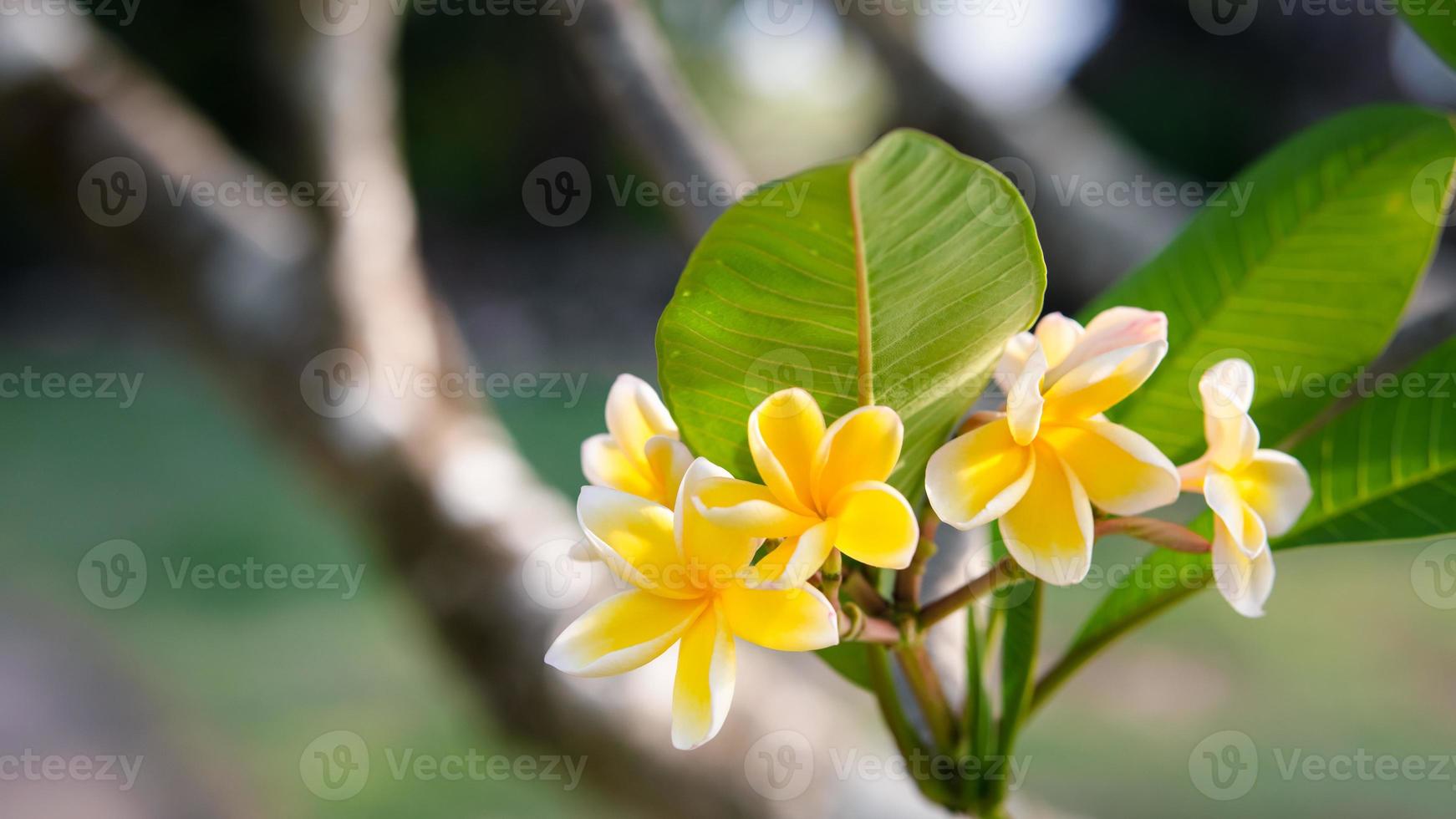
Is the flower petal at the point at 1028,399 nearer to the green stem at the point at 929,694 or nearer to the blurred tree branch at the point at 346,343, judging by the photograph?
the green stem at the point at 929,694

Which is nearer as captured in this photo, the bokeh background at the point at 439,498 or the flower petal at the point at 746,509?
the flower petal at the point at 746,509

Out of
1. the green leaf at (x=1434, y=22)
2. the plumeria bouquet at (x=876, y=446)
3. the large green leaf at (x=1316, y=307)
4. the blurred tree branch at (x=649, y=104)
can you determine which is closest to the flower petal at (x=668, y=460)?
the plumeria bouquet at (x=876, y=446)

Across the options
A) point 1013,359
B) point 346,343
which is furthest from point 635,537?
point 346,343

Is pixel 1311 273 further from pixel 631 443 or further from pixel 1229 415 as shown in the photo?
pixel 631 443

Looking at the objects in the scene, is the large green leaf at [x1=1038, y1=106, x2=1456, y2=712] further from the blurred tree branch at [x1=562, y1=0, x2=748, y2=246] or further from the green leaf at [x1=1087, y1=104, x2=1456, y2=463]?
the blurred tree branch at [x1=562, y1=0, x2=748, y2=246]

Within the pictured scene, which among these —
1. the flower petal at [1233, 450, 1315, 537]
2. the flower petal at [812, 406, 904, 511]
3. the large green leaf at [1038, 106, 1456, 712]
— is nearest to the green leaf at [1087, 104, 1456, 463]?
the large green leaf at [1038, 106, 1456, 712]

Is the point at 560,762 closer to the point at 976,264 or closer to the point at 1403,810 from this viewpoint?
the point at 976,264
